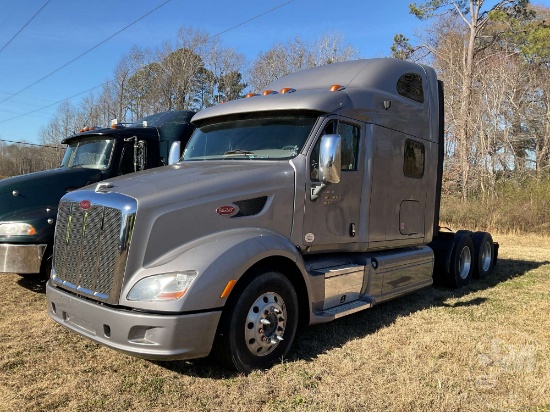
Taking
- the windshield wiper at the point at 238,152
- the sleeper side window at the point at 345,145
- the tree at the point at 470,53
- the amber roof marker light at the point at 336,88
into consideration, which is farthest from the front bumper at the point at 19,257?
the tree at the point at 470,53

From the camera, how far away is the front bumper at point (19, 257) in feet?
19.1

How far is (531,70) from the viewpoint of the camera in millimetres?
25031

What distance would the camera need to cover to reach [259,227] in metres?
4.04

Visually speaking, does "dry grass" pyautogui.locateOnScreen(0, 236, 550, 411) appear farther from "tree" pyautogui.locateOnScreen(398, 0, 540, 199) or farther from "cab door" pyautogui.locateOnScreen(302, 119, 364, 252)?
"tree" pyautogui.locateOnScreen(398, 0, 540, 199)

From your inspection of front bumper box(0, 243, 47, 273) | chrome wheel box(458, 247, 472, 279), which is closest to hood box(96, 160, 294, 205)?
front bumper box(0, 243, 47, 273)

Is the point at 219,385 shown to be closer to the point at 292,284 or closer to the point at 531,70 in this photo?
the point at 292,284

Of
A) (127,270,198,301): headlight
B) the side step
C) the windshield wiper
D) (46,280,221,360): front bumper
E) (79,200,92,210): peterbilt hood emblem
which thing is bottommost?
the side step

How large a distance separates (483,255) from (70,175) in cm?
765

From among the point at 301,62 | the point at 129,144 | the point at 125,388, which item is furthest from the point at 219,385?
the point at 301,62

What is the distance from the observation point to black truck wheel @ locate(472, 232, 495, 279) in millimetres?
8555

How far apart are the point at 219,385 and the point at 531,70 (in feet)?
90.8

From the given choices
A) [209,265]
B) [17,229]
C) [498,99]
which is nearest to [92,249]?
[209,265]

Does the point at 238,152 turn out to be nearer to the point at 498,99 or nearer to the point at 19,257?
the point at 19,257

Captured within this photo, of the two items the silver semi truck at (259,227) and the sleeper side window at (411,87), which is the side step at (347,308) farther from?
the sleeper side window at (411,87)
